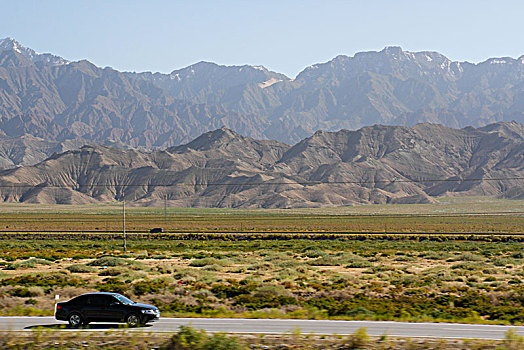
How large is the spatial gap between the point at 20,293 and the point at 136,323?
11.4 meters

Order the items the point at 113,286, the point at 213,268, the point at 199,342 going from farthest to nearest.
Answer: the point at 213,268 → the point at 113,286 → the point at 199,342

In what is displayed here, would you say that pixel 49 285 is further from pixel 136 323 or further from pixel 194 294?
pixel 136 323

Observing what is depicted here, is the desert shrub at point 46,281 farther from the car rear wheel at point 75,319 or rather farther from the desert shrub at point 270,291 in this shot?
the car rear wheel at point 75,319

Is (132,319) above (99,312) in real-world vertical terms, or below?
below

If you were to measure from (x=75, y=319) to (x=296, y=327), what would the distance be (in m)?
8.26

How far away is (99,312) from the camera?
74.8 feet

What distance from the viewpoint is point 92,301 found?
22.9 m

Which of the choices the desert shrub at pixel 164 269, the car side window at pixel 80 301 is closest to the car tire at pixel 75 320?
the car side window at pixel 80 301

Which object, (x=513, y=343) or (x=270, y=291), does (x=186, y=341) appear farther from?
(x=270, y=291)

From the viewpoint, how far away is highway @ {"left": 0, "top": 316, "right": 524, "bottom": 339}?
21609 mm

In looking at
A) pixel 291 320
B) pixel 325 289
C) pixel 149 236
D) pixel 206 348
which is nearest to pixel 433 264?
pixel 325 289

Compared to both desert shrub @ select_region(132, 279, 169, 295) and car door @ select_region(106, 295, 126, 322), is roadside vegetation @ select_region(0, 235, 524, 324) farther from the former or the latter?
car door @ select_region(106, 295, 126, 322)

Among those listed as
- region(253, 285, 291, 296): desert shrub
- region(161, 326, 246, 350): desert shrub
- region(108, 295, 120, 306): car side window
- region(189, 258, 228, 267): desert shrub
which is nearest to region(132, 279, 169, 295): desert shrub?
region(253, 285, 291, 296): desert shrub

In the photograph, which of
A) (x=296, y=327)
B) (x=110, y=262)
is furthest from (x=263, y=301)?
(x=110, y=262)
